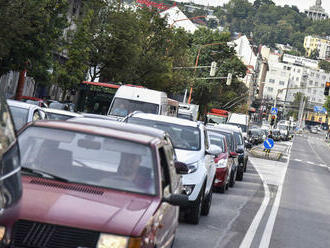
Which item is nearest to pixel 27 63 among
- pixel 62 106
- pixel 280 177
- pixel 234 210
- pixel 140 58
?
pixel 62 106

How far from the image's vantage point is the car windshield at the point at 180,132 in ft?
45.6

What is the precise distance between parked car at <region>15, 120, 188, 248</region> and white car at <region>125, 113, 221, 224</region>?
4.39m

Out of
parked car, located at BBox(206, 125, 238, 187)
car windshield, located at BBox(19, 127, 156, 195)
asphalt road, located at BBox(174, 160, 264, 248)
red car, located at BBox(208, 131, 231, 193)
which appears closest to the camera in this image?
Result: car windshield, located at BBox(19, 127, 156, 195)

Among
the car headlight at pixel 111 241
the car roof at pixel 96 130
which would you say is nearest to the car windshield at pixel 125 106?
the car roof at pixel 96 130

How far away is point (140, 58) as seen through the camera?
51.4 m

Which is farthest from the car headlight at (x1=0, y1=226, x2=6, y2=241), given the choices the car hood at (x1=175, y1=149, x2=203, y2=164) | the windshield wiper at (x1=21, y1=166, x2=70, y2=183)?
the car hood at (x1=175, y1=149, x2=203, y2=164)

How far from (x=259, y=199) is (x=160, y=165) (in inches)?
496

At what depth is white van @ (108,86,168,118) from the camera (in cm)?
2686

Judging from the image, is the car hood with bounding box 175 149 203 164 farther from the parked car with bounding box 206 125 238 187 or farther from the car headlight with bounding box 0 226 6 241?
the car headlight with bounding box 0 226 6 241

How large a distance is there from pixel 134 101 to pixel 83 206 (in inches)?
828

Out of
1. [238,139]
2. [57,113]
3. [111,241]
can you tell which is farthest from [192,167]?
[238,139]

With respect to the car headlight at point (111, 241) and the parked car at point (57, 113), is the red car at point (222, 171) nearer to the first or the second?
the parked car at point (57, 113)

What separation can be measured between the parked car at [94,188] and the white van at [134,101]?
18.9 metres

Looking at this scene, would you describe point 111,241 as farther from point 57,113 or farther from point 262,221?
point 57,113
